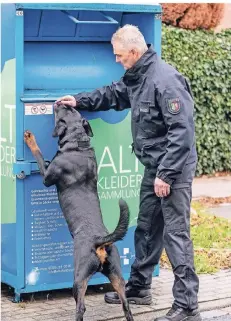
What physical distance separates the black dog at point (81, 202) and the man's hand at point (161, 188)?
1.04ft

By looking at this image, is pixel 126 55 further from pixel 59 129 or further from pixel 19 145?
pixel 19 145

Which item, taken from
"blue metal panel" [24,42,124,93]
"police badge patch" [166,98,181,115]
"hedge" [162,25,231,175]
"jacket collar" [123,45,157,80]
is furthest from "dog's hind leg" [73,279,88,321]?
"hedge" [162,25,231,175]

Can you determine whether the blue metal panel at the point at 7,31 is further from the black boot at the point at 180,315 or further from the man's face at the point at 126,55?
the black boot at the point at 180,315

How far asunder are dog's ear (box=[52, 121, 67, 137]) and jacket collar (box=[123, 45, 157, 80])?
21.9 inches

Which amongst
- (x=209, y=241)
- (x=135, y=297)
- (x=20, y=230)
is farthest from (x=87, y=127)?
(x=209, y=241)

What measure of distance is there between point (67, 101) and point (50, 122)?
201mm

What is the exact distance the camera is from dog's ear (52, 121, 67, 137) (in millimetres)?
5805

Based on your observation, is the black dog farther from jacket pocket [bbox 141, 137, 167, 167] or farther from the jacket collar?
the jacket collar

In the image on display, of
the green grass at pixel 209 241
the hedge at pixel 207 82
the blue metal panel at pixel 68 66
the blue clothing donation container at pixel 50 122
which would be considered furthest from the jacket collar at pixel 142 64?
the hedge at pixel 207 82

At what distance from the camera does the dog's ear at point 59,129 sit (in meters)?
5.80

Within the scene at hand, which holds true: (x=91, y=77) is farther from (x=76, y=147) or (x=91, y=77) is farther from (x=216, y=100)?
(x=216, y=100)

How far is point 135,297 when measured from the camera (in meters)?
6.20

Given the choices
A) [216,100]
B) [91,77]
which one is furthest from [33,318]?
[216,100]

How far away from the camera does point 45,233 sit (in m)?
6.09
